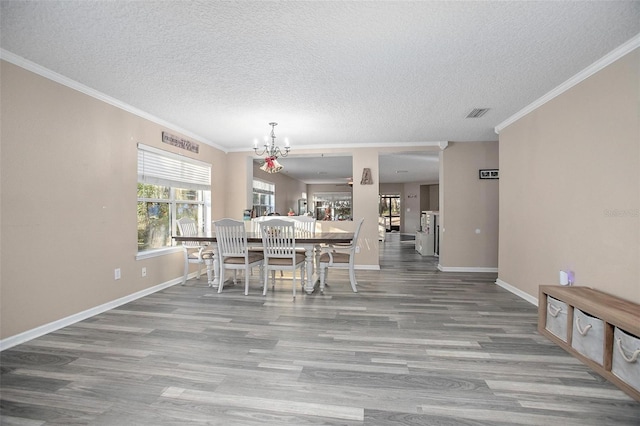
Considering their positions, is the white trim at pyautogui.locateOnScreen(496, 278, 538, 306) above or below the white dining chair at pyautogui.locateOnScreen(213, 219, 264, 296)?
below

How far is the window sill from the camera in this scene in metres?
3.92

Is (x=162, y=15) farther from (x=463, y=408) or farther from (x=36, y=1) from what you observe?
(x=463, y=408)

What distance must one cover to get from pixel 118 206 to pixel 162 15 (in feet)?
8.07

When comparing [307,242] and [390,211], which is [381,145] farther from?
[390,211]

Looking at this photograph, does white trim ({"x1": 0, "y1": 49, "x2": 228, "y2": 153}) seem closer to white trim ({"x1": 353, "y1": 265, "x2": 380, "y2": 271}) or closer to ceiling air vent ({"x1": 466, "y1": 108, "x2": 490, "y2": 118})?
white trim ({"x1": 353, "y1": 265, "x2": 380, "y2": 271})

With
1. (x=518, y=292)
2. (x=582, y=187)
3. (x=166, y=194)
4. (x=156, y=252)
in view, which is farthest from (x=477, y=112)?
(x=156, y=252)

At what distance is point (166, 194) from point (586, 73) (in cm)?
533

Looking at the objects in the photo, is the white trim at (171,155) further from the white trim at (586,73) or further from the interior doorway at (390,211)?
the interior doorway at (390,211)

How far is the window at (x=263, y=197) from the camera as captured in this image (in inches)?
337

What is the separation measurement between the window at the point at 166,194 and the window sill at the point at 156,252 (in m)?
0.14

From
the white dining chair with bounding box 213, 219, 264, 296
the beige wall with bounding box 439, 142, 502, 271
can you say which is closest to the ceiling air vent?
the beige wall with bounding box 439, 142, 502, 271

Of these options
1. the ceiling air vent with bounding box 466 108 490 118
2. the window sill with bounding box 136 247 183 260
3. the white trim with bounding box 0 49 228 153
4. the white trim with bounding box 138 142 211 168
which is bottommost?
the window sill with bounding box 136 247 183 260

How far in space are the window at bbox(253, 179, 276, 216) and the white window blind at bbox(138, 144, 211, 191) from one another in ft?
9.48

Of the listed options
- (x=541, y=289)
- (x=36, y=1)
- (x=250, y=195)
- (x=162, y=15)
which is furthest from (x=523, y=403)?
(x=250, y=195)
